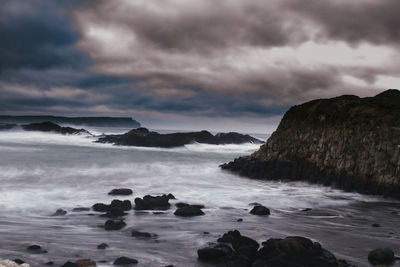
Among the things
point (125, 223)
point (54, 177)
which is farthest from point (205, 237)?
point (54, 177)

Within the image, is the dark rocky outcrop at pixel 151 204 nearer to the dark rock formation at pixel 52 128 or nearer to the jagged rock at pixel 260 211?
the jagged rock at pixel 260 211

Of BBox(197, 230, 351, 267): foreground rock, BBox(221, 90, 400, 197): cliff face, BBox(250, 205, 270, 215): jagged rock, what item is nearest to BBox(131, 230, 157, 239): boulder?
BBox(197, 230, 351, 267): foreground rock

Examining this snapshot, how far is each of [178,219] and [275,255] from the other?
18.1ft

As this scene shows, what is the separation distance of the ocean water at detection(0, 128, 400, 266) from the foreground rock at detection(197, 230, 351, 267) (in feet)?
1.62

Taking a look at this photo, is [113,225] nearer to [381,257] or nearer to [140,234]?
[140,234]

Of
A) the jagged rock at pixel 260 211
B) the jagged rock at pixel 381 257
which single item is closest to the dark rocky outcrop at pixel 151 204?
the jagged rock at pixel 260 211

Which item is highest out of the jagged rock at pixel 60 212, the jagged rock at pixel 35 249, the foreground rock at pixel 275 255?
the foreground rock at pixel 275 255

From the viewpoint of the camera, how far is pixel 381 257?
324 inches

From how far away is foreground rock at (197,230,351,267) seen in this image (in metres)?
7.51

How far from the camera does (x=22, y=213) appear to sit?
44.8ft

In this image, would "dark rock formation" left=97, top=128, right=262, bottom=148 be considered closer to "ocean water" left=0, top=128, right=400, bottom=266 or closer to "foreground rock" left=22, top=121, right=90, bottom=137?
"foreground rock" left=22, top=121, right=90, bottom=137

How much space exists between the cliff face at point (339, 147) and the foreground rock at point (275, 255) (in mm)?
12048

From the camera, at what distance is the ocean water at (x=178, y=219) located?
8953 millimetres

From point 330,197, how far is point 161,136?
4534 centimetres
